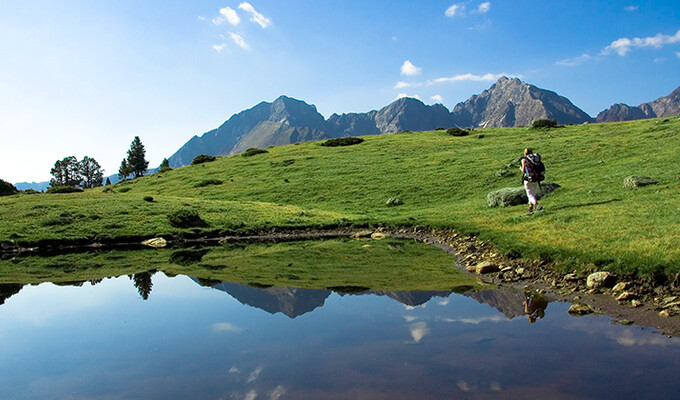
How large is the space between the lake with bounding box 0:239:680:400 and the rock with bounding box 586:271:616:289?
72.4 inches

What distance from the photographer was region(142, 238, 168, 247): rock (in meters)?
35.8

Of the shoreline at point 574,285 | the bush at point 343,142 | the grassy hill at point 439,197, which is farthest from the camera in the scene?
the bush at point 343,142

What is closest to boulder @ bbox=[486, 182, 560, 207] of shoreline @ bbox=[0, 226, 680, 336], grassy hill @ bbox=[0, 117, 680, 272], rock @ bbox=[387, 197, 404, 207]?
grassy hill @ bbox=[0, 117, 680, 272]

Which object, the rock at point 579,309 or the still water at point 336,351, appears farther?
the rock at point 579,309

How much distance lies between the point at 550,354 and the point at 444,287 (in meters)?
6.74

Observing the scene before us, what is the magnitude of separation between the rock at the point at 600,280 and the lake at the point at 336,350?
6.04 ft

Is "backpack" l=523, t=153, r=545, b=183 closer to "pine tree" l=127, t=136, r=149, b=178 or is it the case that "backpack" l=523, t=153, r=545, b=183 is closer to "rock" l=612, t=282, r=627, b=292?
"rock" l=612, t=282, r=627, b=292

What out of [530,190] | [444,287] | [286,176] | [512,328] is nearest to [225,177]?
[286,176]

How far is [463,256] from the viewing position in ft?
71.8

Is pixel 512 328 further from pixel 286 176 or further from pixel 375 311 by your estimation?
pixel 286 176

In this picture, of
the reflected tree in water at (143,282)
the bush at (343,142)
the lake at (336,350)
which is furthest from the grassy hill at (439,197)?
the reflected tree in water at (143,282)

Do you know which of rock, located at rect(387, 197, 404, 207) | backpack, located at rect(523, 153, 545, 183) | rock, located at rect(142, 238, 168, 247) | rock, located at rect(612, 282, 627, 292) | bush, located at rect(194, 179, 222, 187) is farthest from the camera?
bush, located at rect(194, 179, 222, 187)

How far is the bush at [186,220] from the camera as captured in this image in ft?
133

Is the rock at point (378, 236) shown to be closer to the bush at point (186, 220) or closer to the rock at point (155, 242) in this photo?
the bush at point (186, 220)
